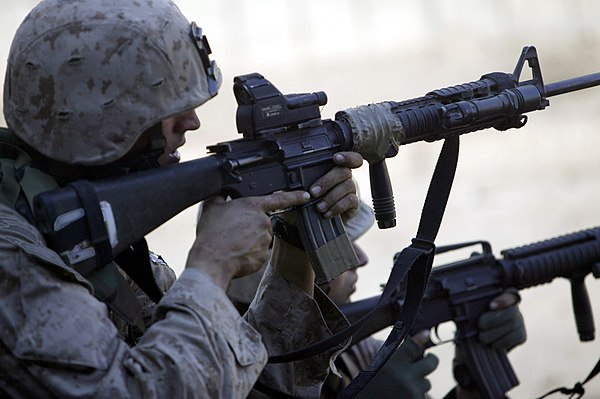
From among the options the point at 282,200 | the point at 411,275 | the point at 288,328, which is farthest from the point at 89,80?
the point at 411,275

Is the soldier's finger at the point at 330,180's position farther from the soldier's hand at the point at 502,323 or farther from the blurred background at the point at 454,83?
the blurred background at the point at 454,83

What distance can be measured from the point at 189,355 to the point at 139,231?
36 cm

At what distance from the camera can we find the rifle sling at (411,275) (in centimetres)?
288

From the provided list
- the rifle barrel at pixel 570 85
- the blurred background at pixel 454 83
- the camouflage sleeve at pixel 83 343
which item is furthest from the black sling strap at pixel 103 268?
the blurred background at pixel 454 83

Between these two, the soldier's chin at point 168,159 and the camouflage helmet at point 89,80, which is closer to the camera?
the camouflage helmet at point 89,80

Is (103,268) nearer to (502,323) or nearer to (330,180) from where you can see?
(330,180)

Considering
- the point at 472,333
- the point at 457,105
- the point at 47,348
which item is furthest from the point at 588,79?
the point at 47,348

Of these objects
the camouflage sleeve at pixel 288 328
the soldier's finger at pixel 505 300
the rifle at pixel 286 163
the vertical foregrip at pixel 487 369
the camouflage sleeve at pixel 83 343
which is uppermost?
the rifle at pixel 286 163

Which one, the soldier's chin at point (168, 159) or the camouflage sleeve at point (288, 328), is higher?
the soldier's chin at point (168, 159)

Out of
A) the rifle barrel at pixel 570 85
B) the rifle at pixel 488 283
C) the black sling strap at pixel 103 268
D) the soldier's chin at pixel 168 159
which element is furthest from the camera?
the rifle at pixel 488 283

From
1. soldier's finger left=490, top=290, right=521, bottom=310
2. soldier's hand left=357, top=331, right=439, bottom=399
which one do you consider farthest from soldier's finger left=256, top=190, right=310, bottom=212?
soldier's finger left=490, top=290, right=521, bottom=310

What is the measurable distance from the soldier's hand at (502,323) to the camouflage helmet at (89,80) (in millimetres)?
2687

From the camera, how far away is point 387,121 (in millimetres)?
3037

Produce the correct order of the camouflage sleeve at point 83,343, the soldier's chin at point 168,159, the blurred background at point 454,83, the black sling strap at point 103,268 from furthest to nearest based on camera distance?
the blurred background at point 454,83
the soldier's chin at point 168,159
the black sling strap at point 103,268
the camouflage sleeve at point 83,343
